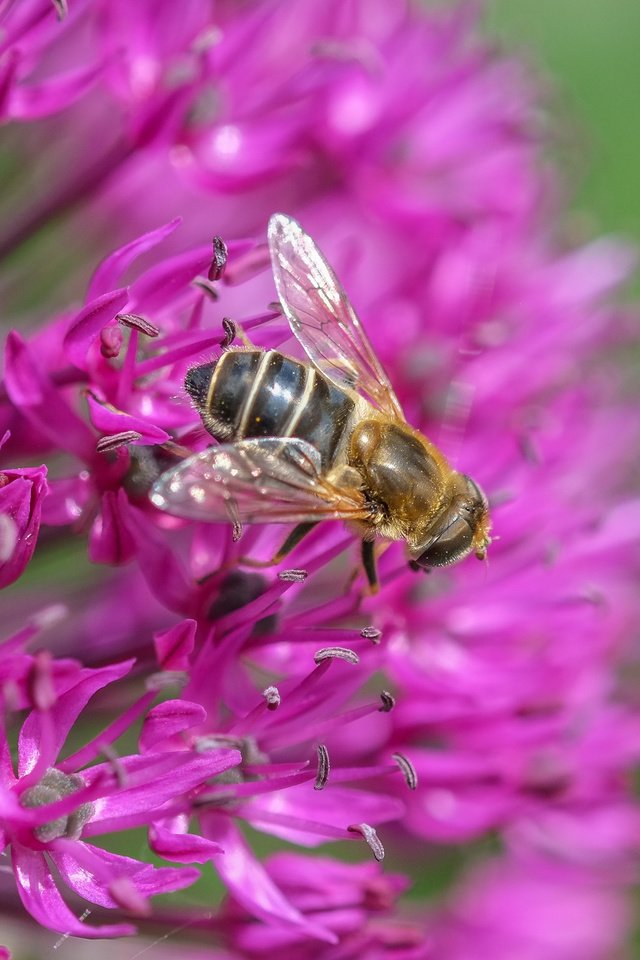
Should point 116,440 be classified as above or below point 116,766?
above

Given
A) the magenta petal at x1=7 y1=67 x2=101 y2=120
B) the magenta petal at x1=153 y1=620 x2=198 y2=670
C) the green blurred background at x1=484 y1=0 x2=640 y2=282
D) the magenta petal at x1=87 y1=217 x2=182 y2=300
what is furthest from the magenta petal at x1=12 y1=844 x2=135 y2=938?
the green blurred background at x1=484 y1=0 x2=640 y2=282

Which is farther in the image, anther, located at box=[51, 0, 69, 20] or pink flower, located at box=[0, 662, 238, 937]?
anther, located at box=[51, 0, 69, 20]

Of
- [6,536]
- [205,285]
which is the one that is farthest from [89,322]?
[6,536]

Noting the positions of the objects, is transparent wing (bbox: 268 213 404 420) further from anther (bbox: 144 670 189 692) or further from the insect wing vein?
anther (bbox: 144 670 189 692)

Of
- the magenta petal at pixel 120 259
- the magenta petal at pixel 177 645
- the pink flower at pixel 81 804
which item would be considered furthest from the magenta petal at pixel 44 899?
the magenta petal at pixel 120 259

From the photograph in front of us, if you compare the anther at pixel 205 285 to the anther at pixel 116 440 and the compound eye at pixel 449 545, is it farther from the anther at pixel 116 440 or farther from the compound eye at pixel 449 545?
the compound eye at pixel 449 545

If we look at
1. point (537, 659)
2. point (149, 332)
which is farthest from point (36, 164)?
point (537, 659)

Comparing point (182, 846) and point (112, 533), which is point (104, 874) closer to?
point (182, 846)

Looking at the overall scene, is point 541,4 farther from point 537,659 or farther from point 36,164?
point 537,659
